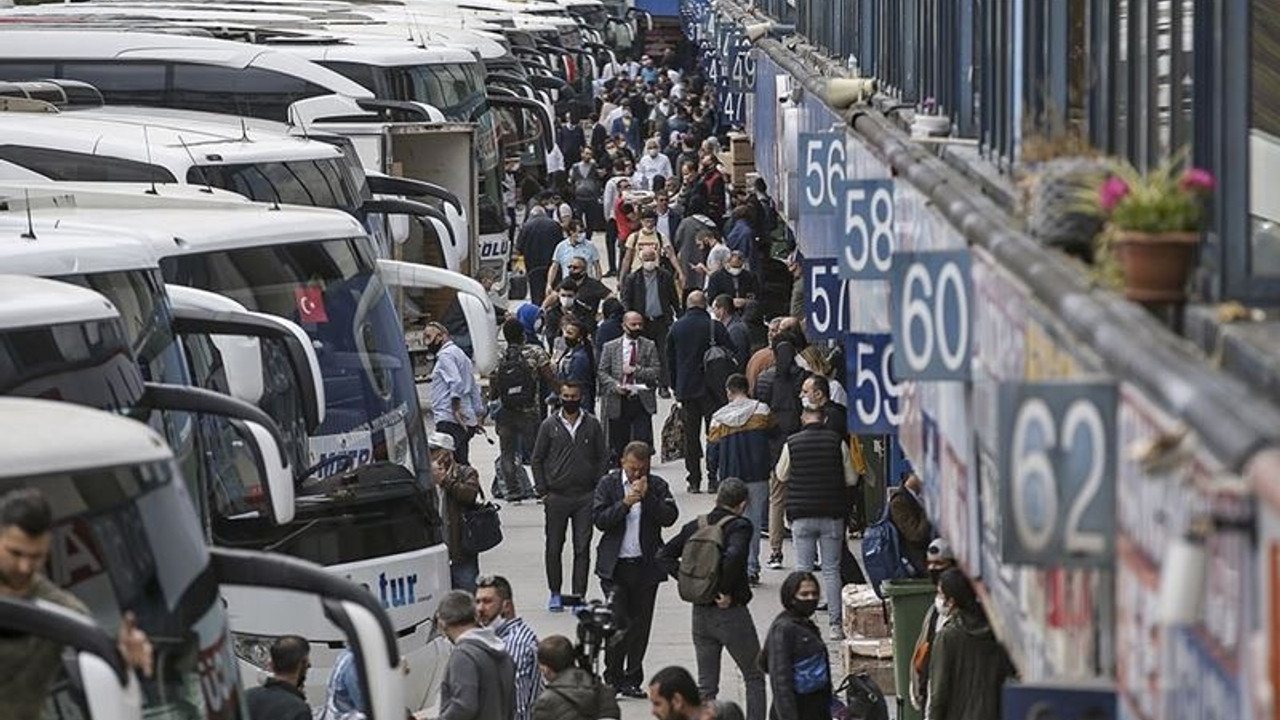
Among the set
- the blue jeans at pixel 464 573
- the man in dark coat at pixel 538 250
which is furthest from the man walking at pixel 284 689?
the man in dark coat at pixel 538 250

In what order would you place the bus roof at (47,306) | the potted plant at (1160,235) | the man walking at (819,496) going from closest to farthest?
the potted plant at (1160,235), the bus roof at (47,306), the man walking at (819,496)

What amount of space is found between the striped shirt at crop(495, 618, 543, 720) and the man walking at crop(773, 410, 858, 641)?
15.1ft

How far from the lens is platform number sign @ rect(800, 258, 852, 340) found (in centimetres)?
1695

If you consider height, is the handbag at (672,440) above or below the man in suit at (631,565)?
below

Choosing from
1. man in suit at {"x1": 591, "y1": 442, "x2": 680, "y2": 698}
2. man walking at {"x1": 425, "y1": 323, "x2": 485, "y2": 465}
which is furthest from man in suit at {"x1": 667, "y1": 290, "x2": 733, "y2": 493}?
man in suit at {"x1": 591, "y1": 442, "x2": 680, "y2": 698}

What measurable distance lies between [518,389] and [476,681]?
9.73m

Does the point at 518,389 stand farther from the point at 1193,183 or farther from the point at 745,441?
the point at 1193,183

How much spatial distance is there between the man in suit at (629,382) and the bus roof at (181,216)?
6.30m

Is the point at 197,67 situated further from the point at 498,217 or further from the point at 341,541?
the point at 341,541

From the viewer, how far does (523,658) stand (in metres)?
14.4

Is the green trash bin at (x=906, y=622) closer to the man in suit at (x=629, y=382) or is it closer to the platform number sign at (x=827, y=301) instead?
the platform number sign at (x=827, y=301)

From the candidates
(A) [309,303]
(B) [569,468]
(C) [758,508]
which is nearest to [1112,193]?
(A) [309,303]

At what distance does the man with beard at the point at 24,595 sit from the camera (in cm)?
807

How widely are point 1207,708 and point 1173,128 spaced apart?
138 inches
